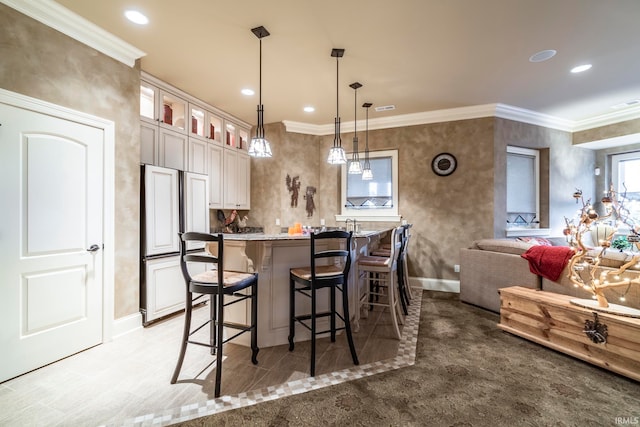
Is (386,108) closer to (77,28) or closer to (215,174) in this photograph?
(215,174)

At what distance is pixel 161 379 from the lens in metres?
2.09

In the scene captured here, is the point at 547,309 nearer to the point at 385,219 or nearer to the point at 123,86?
the point at 385,219

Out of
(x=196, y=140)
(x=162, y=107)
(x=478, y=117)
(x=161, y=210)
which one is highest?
(x=478, y=117)

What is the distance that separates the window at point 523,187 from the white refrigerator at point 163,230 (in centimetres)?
503

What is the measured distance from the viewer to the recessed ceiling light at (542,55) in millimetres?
2901

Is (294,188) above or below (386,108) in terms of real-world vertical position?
below

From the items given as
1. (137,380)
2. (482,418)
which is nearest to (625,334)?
(482,418)

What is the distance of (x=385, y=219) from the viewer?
497 cm

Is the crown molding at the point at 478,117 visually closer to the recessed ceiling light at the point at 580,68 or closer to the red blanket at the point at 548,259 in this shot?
the recessed ceiling light at the point at 580,68

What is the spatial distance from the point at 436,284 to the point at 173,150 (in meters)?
4.43

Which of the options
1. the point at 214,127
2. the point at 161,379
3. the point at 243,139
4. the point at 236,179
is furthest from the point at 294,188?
the point at 161,379

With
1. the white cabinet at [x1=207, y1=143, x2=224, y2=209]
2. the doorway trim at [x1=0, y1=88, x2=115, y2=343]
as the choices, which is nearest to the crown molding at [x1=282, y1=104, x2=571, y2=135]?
the white cabinet at [x1=207, y1=143, x2=224, y2=209]

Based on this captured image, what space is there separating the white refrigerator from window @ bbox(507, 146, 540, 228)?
503 centimetres

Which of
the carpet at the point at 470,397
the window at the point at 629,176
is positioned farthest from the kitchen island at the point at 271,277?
the window at the point at 629,176
